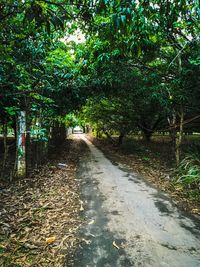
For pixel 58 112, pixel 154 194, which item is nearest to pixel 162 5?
pixel 154 194

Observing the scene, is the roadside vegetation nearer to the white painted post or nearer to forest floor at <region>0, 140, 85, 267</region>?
the white painted post

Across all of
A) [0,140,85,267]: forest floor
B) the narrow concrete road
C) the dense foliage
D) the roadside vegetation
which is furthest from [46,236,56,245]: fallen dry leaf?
the dense foliage

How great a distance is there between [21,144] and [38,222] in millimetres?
2689

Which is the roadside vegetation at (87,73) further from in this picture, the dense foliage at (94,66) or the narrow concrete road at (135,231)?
the narrow concrete road at (135,231)

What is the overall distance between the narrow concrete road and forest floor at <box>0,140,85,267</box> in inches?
9.5

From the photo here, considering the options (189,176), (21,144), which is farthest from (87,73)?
(189,176)

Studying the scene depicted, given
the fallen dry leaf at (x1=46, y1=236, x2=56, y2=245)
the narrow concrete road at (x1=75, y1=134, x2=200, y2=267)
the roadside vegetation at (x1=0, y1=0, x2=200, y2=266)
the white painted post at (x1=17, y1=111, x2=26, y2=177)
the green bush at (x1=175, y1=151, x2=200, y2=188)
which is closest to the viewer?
the narrow concrete road at (x1=75, y1=134, x2=200, y2=267)

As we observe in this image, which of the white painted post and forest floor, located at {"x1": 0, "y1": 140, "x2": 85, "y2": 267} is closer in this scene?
forest floor, located at {"x1": 0, "y1": 140, "x2": 85, "y2": 267}

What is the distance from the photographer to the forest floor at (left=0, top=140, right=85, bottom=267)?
8.60ft

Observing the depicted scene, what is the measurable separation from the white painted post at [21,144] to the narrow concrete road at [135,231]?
190 centimetres

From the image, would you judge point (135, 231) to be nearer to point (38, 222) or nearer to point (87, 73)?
point (38, 222)

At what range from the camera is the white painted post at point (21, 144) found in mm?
5641

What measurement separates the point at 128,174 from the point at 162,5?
516 cm

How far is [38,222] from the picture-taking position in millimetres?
3482
